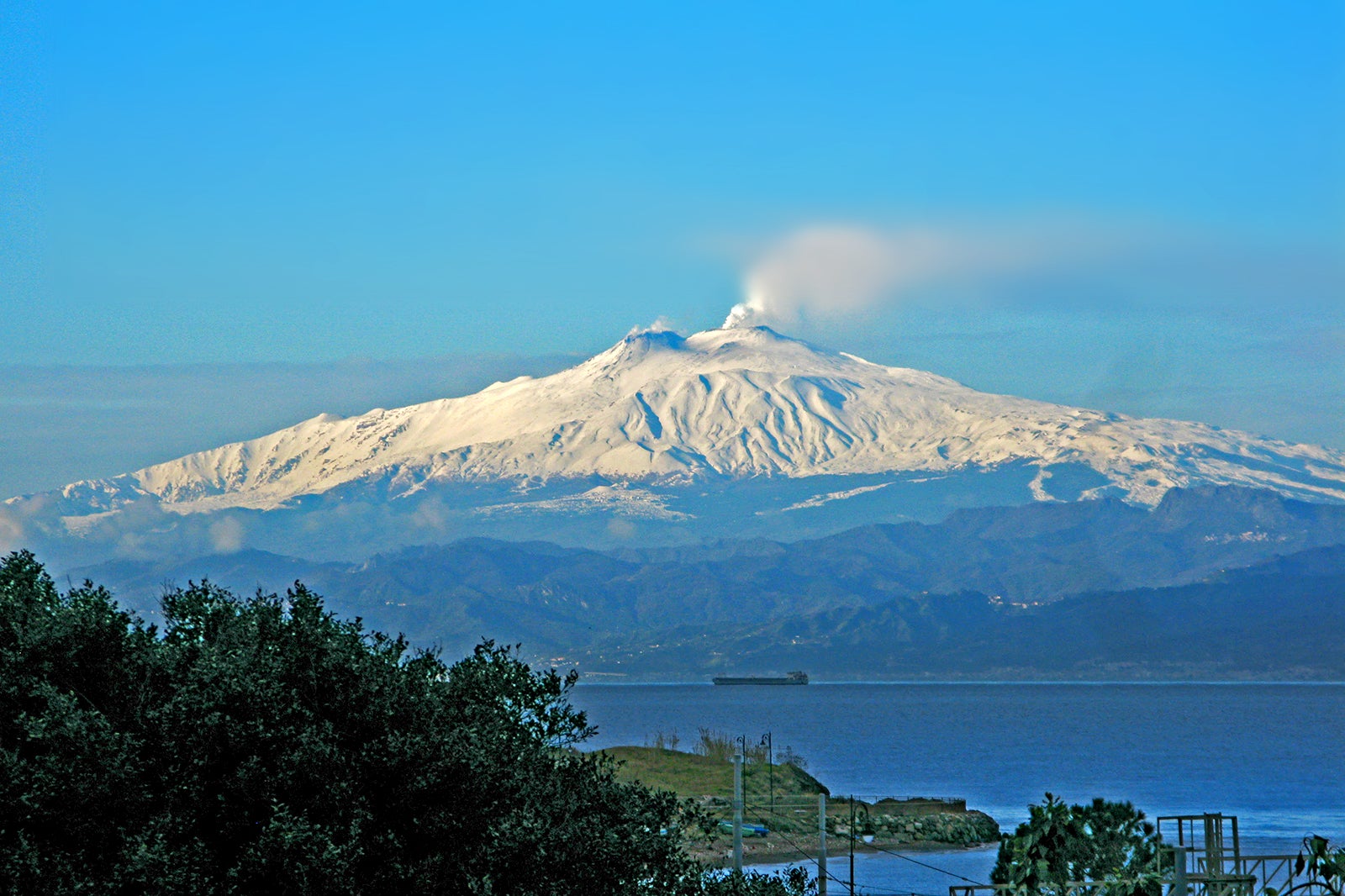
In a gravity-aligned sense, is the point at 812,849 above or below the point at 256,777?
below

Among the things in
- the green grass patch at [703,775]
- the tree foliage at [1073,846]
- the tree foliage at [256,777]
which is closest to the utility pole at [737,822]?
the tree foliage at [1073,846]

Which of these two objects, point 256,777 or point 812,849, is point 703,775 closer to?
point 812,849

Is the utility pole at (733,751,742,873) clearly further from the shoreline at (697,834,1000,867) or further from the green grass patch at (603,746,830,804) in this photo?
the green grass patch at (603,746,830,804)

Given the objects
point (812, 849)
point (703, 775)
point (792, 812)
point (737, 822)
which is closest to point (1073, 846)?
point (737, 822)

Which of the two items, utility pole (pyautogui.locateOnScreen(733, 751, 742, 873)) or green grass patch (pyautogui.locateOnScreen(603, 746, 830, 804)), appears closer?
utility pole (pyautogui.locateOnScreen(733, 751, 742, 873))

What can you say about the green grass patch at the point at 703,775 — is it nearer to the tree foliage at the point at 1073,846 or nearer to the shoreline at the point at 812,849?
the shoreline at the point at 812,849

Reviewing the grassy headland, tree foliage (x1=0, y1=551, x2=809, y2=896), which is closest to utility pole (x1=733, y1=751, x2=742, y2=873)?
tree foliage (x1=0, y1=551, x2=809, y2=896)
